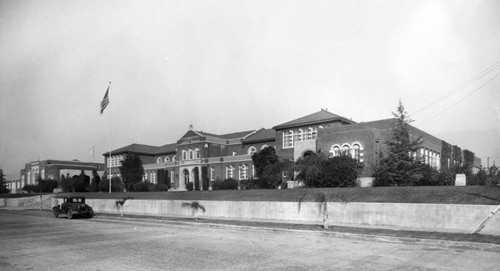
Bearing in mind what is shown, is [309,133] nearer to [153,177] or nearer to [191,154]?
[191,154]

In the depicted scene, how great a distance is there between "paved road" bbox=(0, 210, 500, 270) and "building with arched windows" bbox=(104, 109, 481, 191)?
21.1 meters

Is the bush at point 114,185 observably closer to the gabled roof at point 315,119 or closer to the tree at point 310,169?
the gabled roof at point 315,119

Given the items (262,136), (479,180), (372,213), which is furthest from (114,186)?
(372,213)

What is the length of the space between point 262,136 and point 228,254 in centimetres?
5193

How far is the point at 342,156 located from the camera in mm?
32875

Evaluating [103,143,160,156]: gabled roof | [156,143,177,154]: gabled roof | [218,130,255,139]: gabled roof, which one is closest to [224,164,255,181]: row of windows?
[218,130,255,139]: gabled roof

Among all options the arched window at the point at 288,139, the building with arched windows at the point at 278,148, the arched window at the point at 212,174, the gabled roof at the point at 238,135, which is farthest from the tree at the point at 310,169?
the gabled roof at the point at 238,135

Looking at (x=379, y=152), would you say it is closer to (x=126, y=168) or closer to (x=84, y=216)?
(x=84, y=216)

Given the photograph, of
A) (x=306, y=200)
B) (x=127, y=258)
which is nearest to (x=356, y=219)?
(x=306, y=200)

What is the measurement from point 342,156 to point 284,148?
→ 18.4 m

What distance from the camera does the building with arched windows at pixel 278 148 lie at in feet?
123

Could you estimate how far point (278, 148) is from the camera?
Result: 51.4 meters

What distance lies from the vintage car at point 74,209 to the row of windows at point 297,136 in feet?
89.6

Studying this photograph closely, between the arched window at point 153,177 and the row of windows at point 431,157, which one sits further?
the arched window at point 153,177
